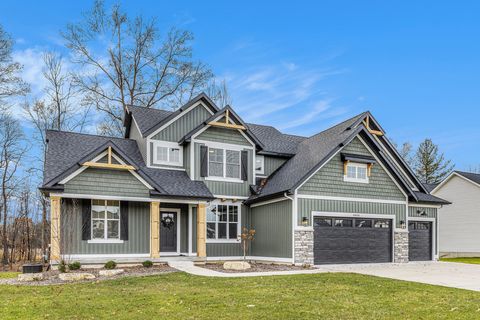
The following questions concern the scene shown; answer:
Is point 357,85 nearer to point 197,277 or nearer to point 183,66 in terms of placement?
Answer: point 183,66

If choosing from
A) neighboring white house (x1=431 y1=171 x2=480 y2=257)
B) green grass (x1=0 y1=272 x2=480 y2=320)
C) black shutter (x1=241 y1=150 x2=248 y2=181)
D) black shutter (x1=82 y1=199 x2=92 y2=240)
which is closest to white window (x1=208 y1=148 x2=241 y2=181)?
black shutter (x1=241 y1=150 x2=248 y2=181)

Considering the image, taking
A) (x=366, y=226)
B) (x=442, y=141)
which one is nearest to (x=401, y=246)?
(x=366, y=226)

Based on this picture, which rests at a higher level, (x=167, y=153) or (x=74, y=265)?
(x=167, y=153)

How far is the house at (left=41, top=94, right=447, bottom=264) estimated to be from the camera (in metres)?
17.5

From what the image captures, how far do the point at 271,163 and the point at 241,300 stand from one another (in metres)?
13.2

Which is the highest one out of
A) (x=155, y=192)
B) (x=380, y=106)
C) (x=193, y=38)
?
(x=193, y=38)

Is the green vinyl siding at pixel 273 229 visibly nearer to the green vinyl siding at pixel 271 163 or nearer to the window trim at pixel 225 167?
the window trim at pixel 225 167

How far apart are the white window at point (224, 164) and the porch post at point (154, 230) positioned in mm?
3479

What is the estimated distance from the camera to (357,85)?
25.3 metres

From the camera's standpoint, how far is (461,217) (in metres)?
30.8

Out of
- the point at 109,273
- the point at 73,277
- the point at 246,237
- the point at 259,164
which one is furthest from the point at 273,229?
the point at 73,277

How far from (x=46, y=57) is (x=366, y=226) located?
22.8 metres

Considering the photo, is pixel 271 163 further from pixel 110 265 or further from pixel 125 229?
pixel 110 265

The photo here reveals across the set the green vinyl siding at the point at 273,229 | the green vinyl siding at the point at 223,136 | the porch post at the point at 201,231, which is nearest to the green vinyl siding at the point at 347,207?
the green vinyl siding at the point at 273,229
